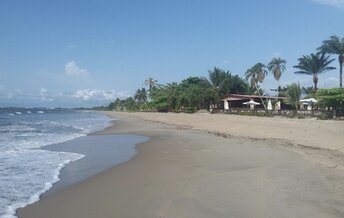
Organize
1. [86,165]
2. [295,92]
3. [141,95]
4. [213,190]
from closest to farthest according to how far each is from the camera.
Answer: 1. [213,190]
2. [86,165]
3. [295,92]
4. [141,95]

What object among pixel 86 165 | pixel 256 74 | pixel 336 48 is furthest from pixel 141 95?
pixel 86 165

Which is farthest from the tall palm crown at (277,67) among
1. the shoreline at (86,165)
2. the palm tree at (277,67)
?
the shoreline at (86,165)

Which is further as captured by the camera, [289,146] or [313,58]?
[313,58]

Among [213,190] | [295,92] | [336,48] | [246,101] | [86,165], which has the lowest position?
[86,165]

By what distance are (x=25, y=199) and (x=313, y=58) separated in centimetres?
5330

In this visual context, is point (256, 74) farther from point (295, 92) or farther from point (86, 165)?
point (86, 165)

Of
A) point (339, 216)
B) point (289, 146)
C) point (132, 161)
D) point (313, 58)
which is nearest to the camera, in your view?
point (339, 216)

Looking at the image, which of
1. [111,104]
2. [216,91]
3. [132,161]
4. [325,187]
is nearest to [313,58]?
[216,91]

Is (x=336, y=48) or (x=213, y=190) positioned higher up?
(x=336, y=48)

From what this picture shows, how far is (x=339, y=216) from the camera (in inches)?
225

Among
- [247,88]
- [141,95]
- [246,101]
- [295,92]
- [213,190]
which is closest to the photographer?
[213,190]

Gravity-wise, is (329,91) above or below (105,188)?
above

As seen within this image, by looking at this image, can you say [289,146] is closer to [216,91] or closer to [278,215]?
[278,215]

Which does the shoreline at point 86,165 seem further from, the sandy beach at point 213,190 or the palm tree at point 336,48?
the palm tree at point 336,48
